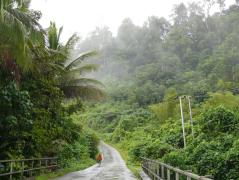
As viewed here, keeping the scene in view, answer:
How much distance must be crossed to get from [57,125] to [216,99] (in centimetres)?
2230

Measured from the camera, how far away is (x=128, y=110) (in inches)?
3110

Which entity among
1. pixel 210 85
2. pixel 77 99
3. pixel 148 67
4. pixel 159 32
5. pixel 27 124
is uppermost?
pixel 159 32

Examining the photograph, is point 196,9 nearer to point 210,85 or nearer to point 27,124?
point 210,85

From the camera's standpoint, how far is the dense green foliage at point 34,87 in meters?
11.7

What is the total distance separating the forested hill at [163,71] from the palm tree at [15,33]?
15.2m

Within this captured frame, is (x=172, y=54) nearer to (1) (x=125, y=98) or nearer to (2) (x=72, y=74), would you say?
(1) (x=125, y=98)

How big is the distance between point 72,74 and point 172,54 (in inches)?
2903

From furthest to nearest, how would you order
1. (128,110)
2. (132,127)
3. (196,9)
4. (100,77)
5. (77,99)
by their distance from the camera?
(100,77), (196,9), (128,110), (132,127), (77,99)

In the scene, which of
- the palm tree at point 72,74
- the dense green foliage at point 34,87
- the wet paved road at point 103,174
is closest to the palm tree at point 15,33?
the dense green foliage at point 34,87

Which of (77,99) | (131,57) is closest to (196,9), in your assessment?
(131,57)

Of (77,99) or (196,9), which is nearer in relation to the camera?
(77,99)

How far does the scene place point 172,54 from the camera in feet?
304

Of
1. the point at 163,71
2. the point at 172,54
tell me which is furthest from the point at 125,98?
the point at 172,54

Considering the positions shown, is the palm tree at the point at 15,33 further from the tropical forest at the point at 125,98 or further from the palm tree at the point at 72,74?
the palm tree at the point at 72,74
